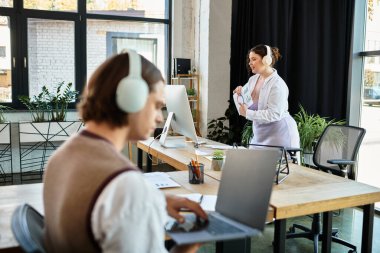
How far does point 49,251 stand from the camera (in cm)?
99

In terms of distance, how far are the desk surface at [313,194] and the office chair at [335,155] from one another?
75 centimetres

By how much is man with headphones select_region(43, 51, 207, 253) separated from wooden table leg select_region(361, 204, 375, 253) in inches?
56.1

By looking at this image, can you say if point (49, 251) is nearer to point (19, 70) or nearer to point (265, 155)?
point (265, 155)

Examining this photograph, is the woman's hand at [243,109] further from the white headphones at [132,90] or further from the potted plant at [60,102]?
the potted plant at [60,102]

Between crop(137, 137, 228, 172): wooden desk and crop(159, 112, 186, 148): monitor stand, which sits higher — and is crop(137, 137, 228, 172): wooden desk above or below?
below

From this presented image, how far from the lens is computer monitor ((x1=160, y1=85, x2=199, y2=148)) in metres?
2.71

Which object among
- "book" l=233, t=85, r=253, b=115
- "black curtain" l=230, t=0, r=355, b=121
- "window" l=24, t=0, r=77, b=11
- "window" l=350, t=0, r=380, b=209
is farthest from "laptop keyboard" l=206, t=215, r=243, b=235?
"window" l=24, t=0, r=77, b=11

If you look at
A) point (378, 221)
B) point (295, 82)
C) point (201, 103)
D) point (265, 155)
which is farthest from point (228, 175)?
point (201, 103)

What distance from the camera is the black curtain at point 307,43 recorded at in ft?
15.4

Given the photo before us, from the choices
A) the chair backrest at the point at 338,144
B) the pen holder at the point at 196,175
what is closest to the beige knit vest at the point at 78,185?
the pen holder at the point at 196,175

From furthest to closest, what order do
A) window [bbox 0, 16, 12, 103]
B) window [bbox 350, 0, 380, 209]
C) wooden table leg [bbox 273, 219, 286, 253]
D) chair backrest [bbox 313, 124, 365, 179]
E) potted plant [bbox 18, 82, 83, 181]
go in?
window [bbox 0, 16, 12, 103] → potted plant [bbox 18, 82, 83, 181] → window [bbox 350, 0, 380, 209] → chair backrest [bbox 313, 124, 365, 179] → wooden table leg [bbox 273, 219, 286, 253]

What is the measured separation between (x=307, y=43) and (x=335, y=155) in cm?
208

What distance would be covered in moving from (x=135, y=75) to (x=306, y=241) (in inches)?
104

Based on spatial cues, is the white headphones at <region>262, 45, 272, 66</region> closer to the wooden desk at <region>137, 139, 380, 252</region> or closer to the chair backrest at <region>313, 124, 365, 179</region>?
the chair backrest at <region>313, 124, 365, 179</region>
